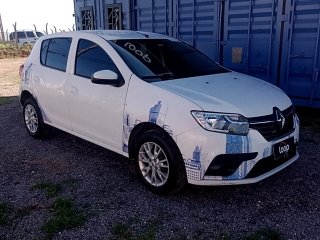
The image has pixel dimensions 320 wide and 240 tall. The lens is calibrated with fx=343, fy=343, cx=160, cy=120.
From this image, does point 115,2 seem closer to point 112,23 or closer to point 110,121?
point 112,23

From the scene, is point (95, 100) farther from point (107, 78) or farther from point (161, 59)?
point (161, 59)

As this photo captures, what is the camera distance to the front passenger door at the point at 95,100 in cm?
376

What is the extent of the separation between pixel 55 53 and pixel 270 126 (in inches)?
124

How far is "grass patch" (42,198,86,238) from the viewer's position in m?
3.00

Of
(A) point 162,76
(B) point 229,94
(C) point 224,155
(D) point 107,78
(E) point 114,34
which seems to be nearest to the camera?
(C) point 224,155

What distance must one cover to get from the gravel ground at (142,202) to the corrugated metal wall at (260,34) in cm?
213

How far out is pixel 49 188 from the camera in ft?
12.4

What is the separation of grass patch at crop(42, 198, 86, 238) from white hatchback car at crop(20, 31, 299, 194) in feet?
2.61

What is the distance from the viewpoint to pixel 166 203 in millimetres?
3424

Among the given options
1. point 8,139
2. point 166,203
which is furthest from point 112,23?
point 166,203

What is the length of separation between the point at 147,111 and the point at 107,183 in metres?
1.07

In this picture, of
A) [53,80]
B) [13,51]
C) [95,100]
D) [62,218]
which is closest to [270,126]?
[95,100]

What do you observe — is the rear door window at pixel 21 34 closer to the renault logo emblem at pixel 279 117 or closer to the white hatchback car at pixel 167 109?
the white hatchback car at pixel 167 109

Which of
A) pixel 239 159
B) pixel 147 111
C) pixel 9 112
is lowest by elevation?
pixel 9 112
